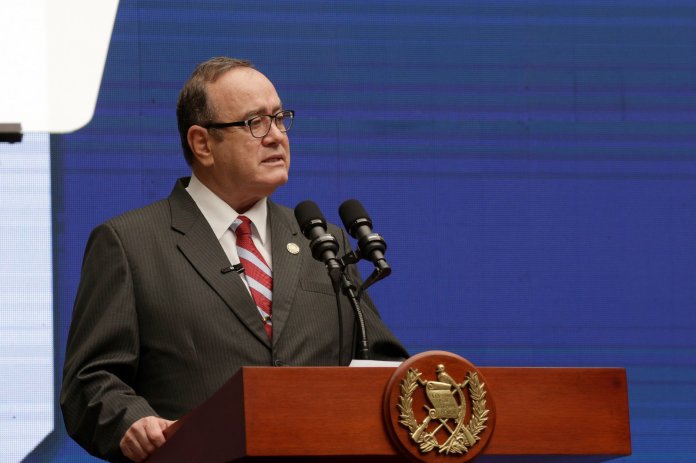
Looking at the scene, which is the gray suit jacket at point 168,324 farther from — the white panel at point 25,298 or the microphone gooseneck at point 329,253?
the white panel at point 25,298

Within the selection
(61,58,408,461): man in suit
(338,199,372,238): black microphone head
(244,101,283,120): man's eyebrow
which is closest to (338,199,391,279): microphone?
(338,199,372,238): black microphone head

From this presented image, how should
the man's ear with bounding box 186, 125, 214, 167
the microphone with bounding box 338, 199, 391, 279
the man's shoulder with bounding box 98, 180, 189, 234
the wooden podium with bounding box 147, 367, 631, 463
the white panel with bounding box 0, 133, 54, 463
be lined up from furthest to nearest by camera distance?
the white panel with bounding box 0, 133, 54, 463
the man's ear with bounding box 186, 125, 214, 167
the man's shoulder with bounding box 98, 180, 189, 234
the microphone with bounding box 338, 199, 391, 279
the wooden podium with bounding box 147, 367, 631, 463

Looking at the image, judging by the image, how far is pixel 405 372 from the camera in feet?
6.43

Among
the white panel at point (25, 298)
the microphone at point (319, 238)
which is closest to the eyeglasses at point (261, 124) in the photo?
the microphone at point (319, 238)

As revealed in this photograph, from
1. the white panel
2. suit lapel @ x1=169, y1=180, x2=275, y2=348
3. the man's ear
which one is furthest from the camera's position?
the white panel

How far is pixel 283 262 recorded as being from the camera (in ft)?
9.07

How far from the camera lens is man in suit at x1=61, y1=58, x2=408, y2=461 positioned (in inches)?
98.7

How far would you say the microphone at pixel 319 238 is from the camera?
2352 mm

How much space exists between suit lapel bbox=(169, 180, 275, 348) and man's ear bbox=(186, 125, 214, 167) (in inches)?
3.8

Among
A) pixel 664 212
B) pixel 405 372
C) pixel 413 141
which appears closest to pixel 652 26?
pixel 664 212

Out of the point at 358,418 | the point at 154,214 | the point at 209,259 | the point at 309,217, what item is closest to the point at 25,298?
the point at 154,214

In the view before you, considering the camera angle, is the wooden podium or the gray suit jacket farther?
the gray suit jacket

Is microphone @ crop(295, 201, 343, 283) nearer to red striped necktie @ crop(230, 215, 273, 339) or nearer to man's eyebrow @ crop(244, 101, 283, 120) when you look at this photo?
red striped necktie @ crop(230, 215, 273, 339)

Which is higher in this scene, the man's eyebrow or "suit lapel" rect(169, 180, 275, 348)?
the man's eyebrow
